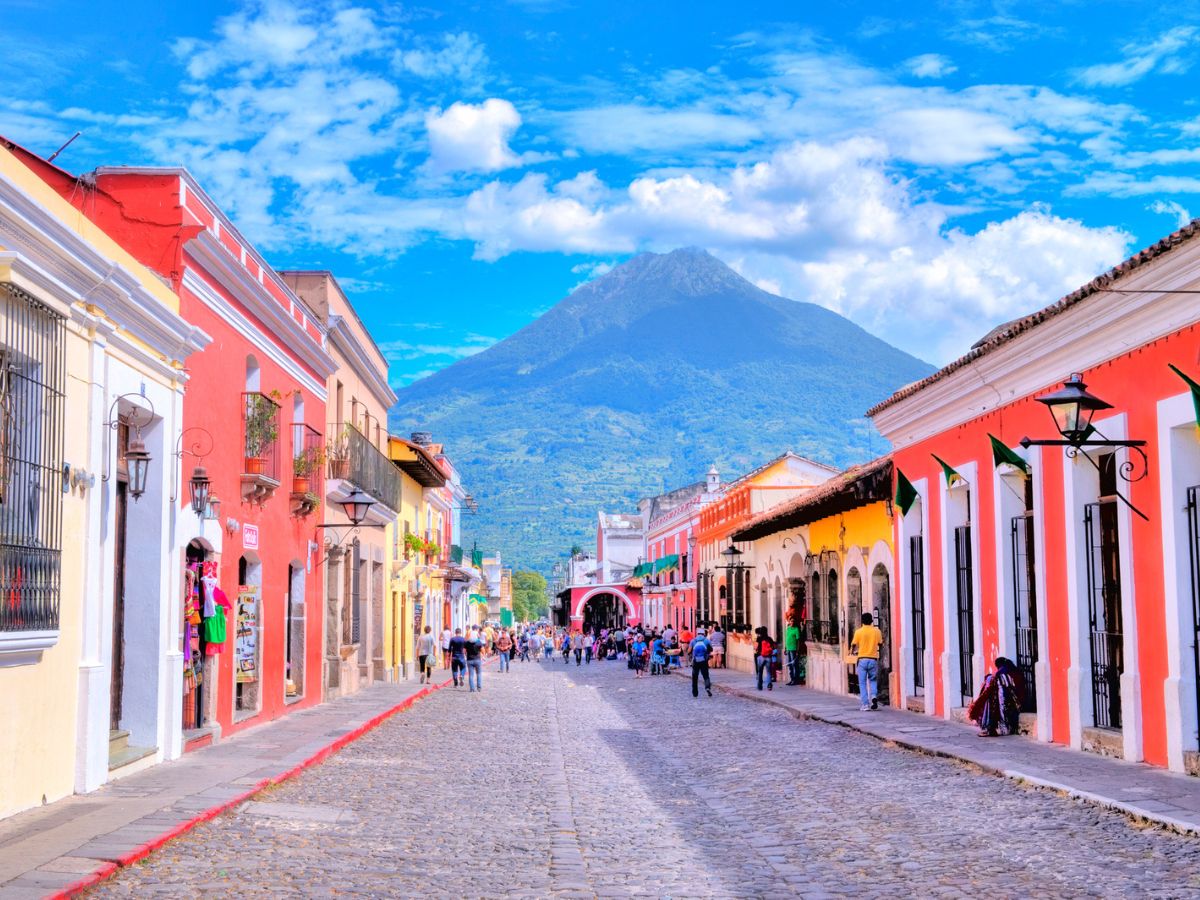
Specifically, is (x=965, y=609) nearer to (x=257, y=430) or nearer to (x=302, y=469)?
(x=302, y=469)

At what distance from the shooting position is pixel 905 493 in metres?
19.7

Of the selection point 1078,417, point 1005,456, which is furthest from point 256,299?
point 1078,417

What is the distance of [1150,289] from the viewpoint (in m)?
11.6

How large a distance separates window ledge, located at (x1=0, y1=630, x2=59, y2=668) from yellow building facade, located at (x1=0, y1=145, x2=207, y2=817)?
13 mm

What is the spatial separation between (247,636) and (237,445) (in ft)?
7.96

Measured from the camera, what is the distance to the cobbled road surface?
736 centimetres

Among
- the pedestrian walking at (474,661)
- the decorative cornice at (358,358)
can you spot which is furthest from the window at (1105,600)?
the pedestrian walking at (474,661)

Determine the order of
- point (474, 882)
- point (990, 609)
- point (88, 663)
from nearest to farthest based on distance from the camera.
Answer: point (474, 882) < point (88, 663) < point (990, 609)

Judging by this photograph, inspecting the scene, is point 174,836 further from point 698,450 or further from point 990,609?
point 698,450

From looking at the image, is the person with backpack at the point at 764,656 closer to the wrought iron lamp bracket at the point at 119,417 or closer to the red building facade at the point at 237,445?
the red building facade at the point at 237,445

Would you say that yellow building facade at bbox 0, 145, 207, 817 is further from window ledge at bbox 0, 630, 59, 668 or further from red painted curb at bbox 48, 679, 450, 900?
red painted curb at bbox 48, 679, 450, 900

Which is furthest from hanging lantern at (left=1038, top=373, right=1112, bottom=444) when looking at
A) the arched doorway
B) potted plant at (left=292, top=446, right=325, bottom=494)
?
the arched doorway

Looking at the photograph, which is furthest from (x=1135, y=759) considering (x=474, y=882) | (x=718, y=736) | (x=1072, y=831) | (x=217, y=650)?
(x=217, y=650)

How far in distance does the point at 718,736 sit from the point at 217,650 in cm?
636
